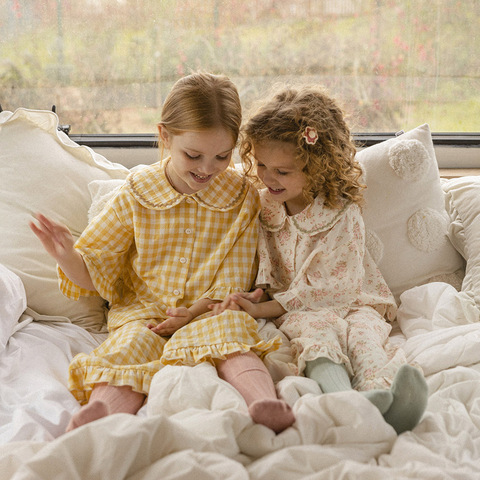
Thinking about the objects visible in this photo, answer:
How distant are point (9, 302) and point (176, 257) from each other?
0.43 metres

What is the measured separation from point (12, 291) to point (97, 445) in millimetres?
727

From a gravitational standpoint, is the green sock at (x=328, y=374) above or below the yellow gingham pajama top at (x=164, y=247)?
below

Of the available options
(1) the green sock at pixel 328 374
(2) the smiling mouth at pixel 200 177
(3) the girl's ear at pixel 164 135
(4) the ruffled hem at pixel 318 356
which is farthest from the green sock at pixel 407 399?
(3) the girl's ear at pixel 164 135

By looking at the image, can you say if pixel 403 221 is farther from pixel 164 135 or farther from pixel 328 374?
pixel 164 135

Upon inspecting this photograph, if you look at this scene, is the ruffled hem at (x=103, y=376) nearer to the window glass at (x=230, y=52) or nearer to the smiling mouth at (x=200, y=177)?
the smiling mouth at (x=200, y=177)

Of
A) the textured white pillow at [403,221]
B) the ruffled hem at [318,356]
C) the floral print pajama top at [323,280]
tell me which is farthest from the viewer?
the textured white pillow at [403,221]

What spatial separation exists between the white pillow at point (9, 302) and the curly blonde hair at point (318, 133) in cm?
67

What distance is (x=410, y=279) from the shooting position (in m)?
1.85

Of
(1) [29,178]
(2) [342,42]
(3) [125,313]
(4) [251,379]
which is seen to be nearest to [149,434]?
(4) [251,379]

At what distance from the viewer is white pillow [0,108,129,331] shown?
1.71 metres

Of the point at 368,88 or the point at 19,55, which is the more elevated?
the point at 19,55

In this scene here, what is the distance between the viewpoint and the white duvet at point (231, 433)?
98 centimetres

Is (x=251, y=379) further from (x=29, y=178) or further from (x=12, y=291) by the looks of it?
(x=29, y=178)

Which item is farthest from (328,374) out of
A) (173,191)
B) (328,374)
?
(173,191)
